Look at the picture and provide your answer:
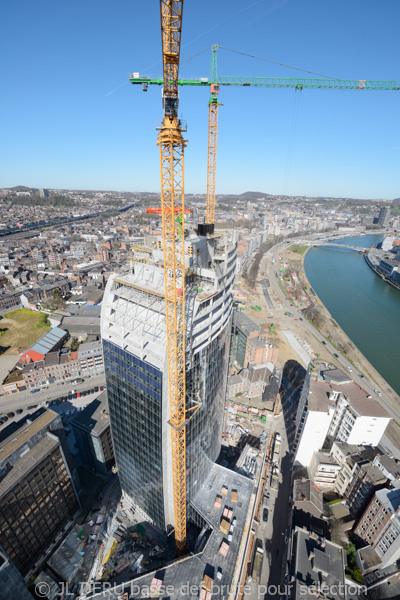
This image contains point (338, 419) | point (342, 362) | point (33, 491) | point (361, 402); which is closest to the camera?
point (33, 491)

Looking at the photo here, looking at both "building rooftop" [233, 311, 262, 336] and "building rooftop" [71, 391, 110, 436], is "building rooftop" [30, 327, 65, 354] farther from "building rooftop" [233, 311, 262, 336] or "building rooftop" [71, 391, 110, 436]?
"building rooftop" [233, 311, 262, 336]

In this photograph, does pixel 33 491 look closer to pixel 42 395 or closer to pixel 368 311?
pixel 42 395

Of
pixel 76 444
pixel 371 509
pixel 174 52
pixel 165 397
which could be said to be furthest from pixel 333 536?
pixel 174 52

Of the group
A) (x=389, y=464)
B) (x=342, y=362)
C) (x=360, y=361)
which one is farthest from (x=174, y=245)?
(x=360, y=361)

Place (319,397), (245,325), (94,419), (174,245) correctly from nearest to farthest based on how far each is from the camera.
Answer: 1. (174,245)
2. (94,419)
3. (319,397)
4. (245,325)

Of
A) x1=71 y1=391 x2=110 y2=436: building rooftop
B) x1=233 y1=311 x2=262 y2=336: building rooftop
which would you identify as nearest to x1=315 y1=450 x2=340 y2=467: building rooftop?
x1=233 y1=311 x2=262 y2=336: building rooftop

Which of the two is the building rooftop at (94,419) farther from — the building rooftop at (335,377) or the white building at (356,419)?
the building rooftop at (335,377)
